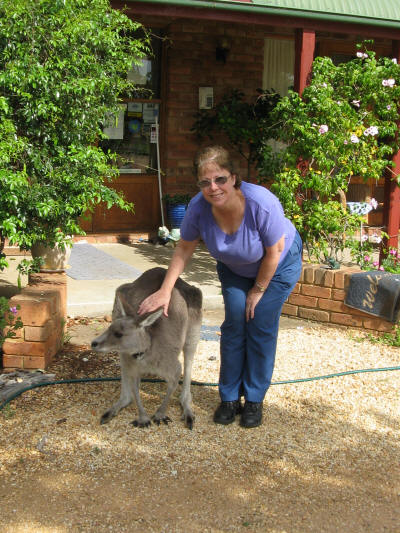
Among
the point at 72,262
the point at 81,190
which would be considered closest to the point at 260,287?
the point at 81,190

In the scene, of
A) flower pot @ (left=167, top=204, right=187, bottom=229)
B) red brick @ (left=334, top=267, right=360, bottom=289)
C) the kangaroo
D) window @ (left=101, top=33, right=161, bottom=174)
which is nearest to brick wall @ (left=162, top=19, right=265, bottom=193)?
window @ (left=101, top=33, right=161, bottom=174)

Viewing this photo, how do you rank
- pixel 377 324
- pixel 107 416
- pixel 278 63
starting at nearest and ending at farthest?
pixel 107 416, pixel 377 324, pixel 278 63

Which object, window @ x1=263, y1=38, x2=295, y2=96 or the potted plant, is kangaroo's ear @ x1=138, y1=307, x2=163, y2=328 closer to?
the potted plant

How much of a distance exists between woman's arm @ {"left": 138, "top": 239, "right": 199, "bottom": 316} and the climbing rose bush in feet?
10.9

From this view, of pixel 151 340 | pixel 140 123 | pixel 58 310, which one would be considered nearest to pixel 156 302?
pixel 151 340

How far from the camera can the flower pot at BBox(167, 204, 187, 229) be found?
10.9 metres

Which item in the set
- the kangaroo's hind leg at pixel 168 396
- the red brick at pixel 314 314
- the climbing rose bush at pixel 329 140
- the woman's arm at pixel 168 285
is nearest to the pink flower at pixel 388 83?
the climbing rose bush at pixel 329 140

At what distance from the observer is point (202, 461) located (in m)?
4.35

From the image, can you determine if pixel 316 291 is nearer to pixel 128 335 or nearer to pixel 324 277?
pixel 324 277

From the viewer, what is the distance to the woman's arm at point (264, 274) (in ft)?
14.6

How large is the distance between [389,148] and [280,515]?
5726 mm

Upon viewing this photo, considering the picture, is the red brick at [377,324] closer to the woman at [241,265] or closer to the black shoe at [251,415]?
the woman at [241,265]

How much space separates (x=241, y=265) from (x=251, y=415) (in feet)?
3.63

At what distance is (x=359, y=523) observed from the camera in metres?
3.73
